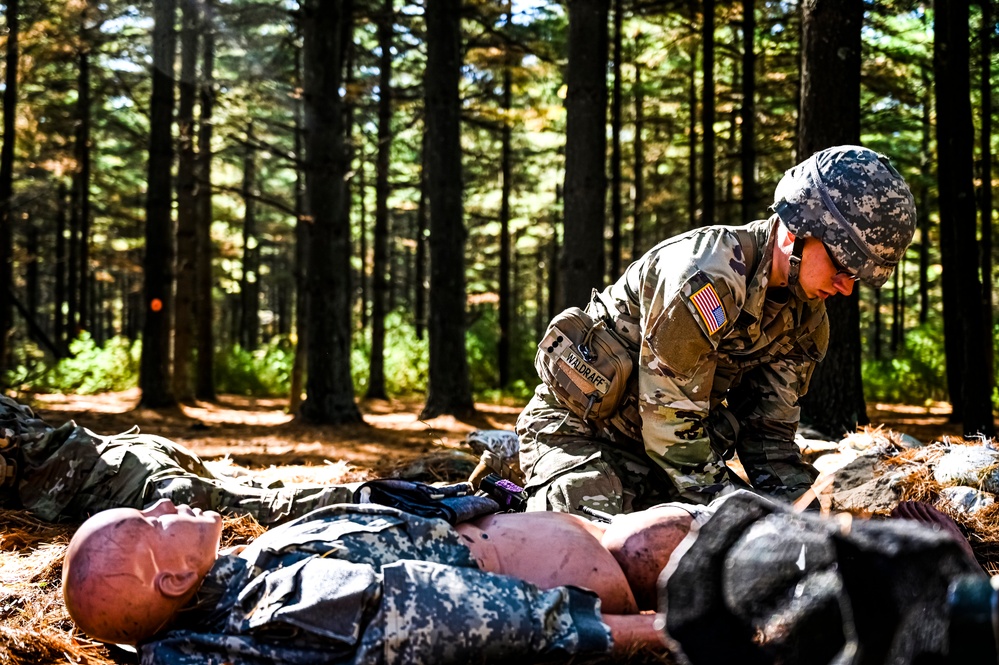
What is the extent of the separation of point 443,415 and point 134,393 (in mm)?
9806

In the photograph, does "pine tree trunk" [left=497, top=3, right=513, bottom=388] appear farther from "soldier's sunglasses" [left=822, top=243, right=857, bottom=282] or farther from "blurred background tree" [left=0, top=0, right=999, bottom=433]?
"soldier's sunglasses" [left=822, top=243, right=857, bottom=282]

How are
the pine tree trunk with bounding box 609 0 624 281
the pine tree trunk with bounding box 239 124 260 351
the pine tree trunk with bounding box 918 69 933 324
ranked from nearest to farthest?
the pine tree trunk with bounding box 609 0 624 281 → the pine tree trunk with bounding box 918 69 933 324 → the pine tree trunk with bounding box 239 124 260 351

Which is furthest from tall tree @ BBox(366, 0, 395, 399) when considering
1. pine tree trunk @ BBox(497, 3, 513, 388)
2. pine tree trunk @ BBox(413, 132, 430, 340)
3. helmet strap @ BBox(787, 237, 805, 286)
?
helmet strap @ BBox(787, 237, 805, 286)

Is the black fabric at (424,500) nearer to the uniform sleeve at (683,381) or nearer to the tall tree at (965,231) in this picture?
the uniform sleeve at (683,381)

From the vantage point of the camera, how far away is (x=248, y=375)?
19984 mm

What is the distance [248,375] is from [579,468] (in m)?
17.5

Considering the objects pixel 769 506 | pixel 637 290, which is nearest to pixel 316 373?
pixel 637 290

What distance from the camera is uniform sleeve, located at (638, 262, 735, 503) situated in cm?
338

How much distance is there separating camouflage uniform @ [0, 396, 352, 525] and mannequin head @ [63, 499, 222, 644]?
149 centimetres

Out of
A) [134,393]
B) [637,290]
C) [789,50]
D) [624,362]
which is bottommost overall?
[134,393]

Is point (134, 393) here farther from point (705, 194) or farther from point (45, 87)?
point (705, 194)

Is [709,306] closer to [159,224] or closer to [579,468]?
[579,468]

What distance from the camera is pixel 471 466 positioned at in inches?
218

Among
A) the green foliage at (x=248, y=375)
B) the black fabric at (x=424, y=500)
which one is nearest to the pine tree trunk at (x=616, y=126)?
the green foliage at (x=248, y=375)
